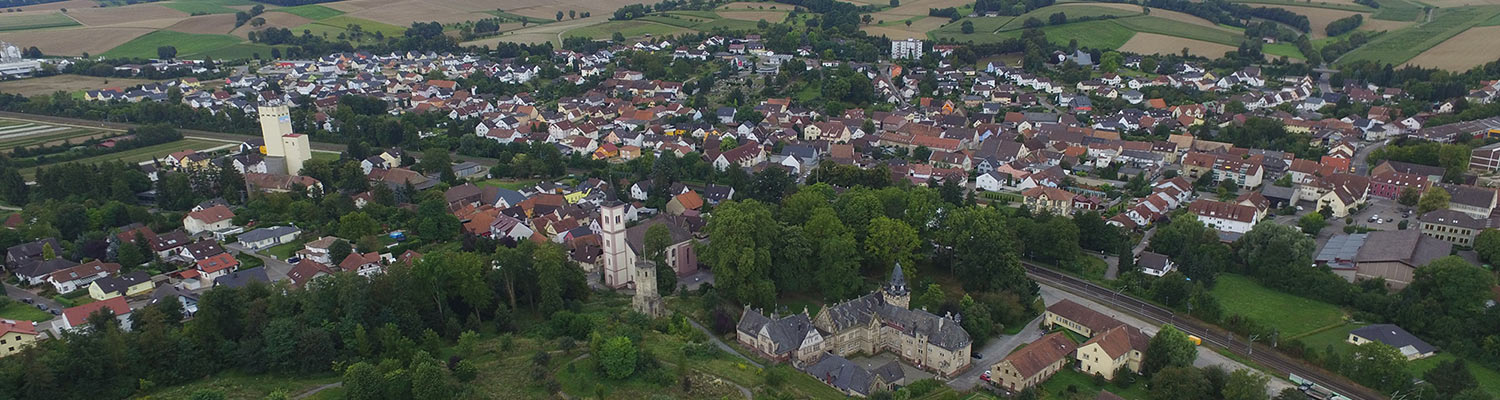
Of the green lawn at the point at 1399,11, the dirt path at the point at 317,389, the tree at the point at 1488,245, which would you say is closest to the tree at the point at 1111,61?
the green lawn at the point at 1399,11

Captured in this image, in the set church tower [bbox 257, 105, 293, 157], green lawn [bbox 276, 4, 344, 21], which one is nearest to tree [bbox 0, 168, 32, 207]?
church tower [bbox 257, 105, 293, 157]

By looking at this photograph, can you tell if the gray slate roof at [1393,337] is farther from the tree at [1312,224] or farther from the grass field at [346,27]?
the grass field at [346,27]

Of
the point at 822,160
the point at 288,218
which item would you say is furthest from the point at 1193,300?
the point at 288,218

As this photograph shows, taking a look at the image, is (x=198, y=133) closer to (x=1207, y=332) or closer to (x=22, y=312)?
(x=22, y=312)

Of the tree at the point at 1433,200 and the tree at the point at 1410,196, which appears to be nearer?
the tree at the point at 1433,200

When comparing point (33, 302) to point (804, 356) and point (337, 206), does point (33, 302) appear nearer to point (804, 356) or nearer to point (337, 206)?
point (337, 206)
